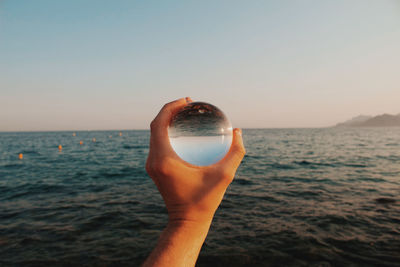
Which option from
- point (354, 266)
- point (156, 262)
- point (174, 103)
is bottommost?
point (354, 266)

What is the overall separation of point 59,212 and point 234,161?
8246 millimetres

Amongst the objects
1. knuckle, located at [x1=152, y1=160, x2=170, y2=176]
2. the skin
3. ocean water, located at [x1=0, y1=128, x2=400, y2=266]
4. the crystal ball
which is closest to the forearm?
the skin

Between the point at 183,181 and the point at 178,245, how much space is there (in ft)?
1.14

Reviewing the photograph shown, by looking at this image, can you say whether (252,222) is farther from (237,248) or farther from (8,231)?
(8,231)

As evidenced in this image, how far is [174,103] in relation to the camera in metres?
1.51

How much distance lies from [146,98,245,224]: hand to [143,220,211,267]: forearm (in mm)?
36

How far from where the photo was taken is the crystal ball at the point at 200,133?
5.12 feet

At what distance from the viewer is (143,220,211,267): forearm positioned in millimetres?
1126

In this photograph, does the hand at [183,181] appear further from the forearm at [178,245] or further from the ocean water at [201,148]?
the ocean water at [201,148]

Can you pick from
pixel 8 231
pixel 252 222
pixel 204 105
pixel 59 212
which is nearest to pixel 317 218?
pixel 252 222

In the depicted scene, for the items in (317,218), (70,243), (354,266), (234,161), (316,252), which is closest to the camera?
(234,161)

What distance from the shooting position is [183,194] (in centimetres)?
124

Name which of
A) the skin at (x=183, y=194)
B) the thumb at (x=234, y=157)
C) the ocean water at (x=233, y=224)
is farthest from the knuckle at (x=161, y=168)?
the ocean water at (x=233, y=224)

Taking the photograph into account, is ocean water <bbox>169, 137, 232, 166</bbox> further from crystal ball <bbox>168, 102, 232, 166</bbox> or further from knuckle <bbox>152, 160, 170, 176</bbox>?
knuckle <bbox>152, 160, 170, 176</bbox>
